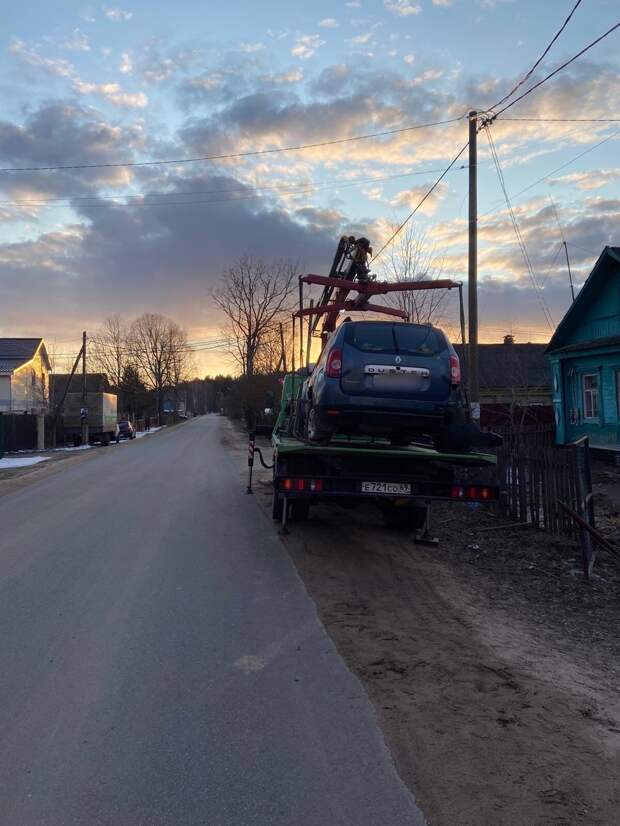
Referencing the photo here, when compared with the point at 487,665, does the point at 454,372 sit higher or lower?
higher

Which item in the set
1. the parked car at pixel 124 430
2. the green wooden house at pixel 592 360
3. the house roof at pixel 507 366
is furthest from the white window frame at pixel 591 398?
the parked car at pixel 124 430

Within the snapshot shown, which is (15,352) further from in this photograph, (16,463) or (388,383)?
(388,383)

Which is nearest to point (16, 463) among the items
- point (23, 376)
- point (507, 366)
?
point (23, 376)

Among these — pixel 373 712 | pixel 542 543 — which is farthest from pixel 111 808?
pixel 542 543

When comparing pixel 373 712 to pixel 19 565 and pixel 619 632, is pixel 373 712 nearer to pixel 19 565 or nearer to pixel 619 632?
pixel 619 632

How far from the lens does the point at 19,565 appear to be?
26.4 ft

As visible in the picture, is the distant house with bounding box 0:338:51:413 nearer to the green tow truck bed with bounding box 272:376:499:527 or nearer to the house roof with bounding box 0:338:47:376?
the house roof with bounding box 0:338:47:376

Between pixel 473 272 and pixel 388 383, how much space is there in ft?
26.9

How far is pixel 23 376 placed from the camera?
48438 mm

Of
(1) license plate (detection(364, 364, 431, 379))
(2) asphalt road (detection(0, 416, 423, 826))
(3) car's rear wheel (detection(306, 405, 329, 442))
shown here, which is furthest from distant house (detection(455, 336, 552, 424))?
(2) asphalt road (detection(0, 416, 423, 826))

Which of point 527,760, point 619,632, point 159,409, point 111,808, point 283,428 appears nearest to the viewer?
point 111,808

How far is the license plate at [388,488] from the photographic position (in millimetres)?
7699

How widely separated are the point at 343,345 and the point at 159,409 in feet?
307

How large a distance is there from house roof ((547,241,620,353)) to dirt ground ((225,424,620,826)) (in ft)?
39.8
